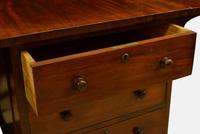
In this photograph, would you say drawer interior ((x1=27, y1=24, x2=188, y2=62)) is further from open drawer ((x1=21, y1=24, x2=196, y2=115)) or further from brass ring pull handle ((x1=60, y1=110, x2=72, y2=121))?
brass ring pull handle ((x1=60, y1=110, x2=72, y2=121))

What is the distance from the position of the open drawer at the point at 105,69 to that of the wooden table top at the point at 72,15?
5 centimetres

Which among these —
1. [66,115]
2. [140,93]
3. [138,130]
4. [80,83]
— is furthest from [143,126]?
[80,83]

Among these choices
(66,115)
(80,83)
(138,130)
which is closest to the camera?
(80,83)

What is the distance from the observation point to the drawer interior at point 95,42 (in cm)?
87

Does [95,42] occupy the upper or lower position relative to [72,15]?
lower

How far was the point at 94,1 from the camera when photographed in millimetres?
917

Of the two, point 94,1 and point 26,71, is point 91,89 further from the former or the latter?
point 94,1

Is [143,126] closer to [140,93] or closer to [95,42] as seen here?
[140,93]

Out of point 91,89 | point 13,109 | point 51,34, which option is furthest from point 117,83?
point 13,109

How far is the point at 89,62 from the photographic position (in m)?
0.71

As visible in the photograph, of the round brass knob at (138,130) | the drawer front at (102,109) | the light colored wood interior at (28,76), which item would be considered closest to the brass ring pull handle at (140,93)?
the drawer front at (102,109)

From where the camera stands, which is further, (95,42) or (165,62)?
(95,42)

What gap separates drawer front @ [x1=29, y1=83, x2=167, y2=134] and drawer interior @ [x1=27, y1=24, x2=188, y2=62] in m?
0.15

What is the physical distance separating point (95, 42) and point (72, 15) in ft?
0.53
